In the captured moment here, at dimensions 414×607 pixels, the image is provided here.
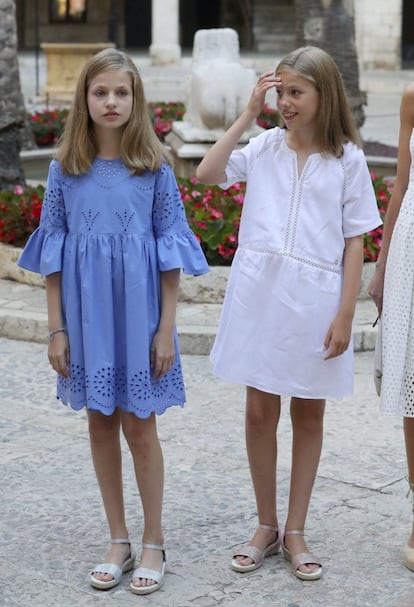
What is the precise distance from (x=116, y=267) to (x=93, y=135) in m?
0.44

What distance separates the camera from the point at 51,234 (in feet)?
13.8

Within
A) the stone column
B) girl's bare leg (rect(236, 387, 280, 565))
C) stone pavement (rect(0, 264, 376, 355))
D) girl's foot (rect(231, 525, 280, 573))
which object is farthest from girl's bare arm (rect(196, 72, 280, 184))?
the stone column

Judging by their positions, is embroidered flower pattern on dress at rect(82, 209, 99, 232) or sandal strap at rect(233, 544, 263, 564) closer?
embroidered flower pattern on dress at rect(82, 209, 99, 232)

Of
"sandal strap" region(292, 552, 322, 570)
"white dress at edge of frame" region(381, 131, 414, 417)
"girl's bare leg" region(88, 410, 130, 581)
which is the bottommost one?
"sandal strap" region(292, 552, 322, 570)

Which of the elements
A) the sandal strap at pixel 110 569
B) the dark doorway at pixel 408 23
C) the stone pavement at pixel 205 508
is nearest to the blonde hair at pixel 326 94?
the stone pavement at pixel 205 508

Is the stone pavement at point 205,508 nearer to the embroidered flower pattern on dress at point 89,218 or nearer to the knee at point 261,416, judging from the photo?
the knee at point 261,416

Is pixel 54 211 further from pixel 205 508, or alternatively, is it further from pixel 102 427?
pixel 205 508

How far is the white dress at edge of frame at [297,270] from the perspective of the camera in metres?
4.20

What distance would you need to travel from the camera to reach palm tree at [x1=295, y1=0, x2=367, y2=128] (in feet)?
49.2

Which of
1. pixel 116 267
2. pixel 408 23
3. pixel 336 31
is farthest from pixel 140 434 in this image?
pixel 408 23

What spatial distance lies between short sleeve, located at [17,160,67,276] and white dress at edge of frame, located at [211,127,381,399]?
0.61m

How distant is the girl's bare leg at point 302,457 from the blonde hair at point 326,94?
0.85 metres

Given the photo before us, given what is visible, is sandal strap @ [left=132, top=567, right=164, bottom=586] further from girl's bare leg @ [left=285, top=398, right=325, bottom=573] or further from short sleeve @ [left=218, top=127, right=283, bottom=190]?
short sleeve @ [left=218, top=127, right=283, bottom=190]

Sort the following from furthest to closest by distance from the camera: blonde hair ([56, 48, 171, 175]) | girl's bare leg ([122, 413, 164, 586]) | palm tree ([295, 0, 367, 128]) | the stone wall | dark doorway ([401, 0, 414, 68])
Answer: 1. dark doorway ([401, 0, 414, 68])
2. the stone wall
3. palm tree ([295, 0, 367, 128])
4. girl's bare leg ([122, 413, 164, 586])
5. blonde hair ([56, 48, 171, 175])
